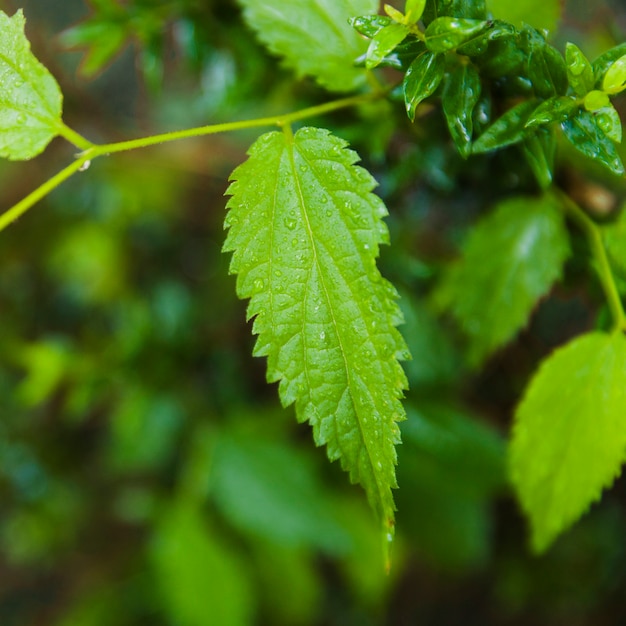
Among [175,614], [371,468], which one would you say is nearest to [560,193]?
[371,468]

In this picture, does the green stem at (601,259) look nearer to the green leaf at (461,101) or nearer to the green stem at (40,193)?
the green leaf at (461,101)

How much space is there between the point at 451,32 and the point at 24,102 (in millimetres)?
416

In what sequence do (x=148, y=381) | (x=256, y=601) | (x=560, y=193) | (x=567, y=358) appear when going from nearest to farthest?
(x=567, y=358) < (x=560, y=193) < (x=148, y=381) < (x=256, y=601)

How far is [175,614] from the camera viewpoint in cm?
142

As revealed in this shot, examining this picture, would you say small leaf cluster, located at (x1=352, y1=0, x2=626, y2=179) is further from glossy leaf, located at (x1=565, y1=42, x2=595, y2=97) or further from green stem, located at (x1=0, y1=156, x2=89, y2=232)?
green stem, located at (x1=0, y1=156, x2=89, y2=232)

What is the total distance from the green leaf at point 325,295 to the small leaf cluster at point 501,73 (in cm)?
10

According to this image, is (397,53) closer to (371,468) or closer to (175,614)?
(371,468)

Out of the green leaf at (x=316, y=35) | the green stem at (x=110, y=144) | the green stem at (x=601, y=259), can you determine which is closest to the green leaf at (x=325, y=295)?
the green stem at (x=110, y=144)

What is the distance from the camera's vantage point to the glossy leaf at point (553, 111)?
1.74ft

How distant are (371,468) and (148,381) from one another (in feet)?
2.94

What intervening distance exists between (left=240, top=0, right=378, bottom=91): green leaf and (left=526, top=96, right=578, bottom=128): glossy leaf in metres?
0.22

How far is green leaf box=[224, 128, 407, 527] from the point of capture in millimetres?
531

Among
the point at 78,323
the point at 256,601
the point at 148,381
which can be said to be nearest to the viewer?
the point at 148,381

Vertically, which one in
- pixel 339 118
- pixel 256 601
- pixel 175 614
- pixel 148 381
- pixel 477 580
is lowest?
pixel 477 580
